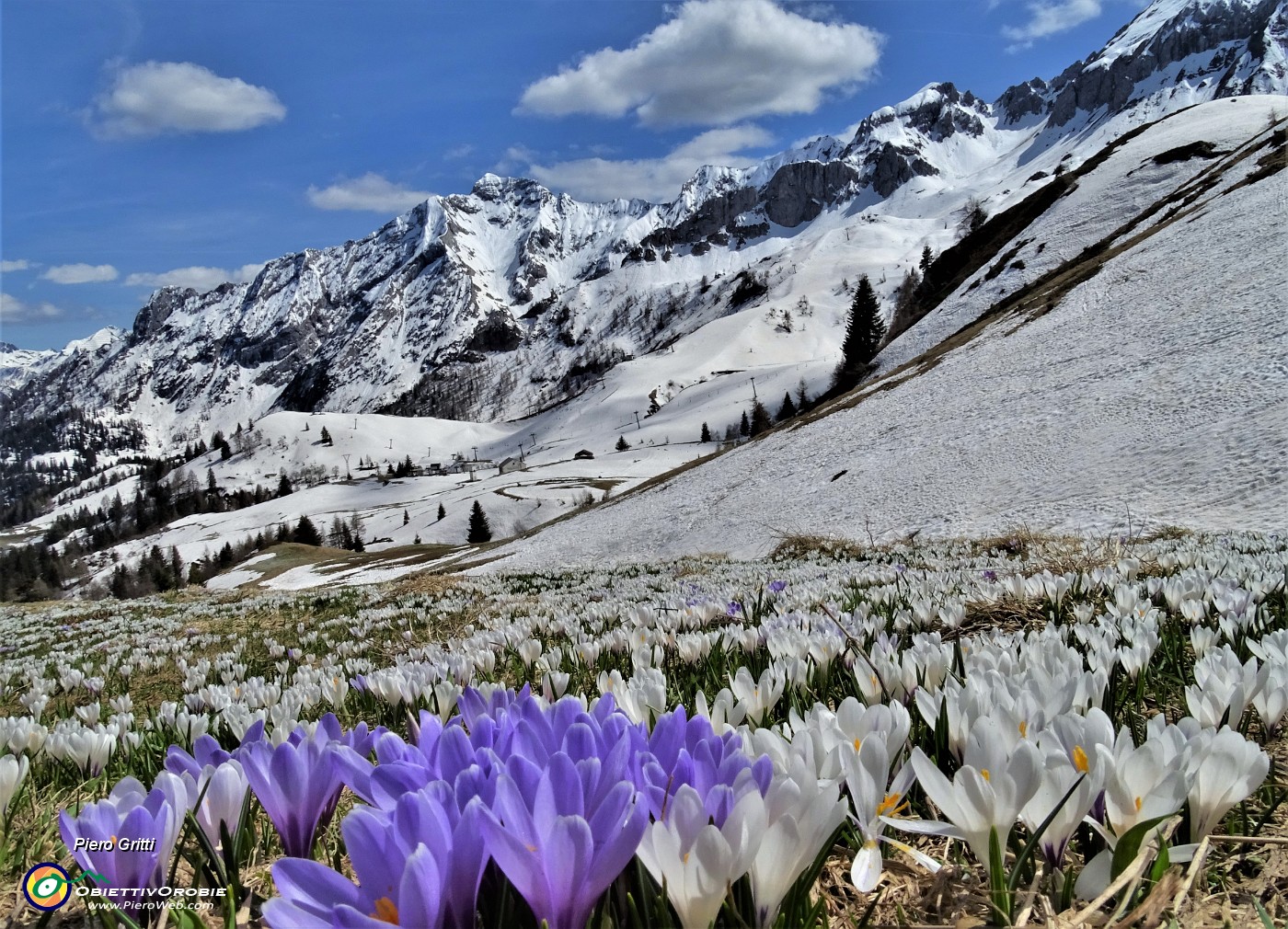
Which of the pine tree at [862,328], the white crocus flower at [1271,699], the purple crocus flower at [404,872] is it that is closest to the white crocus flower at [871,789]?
the purple crocus flower at [404,872]

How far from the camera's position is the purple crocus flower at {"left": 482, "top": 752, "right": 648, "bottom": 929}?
3.02 feet

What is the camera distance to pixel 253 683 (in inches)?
154

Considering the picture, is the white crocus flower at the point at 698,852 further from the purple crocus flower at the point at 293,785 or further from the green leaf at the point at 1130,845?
the purple crocus flower at the point at 293,785

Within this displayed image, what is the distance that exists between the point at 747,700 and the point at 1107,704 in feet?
3.59

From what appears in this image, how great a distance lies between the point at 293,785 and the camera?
1.43 m

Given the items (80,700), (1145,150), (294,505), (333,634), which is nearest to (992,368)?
(333,634)

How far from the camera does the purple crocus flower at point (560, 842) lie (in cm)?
92

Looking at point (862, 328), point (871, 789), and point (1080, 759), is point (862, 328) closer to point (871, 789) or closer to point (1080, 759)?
point (1080, 759)

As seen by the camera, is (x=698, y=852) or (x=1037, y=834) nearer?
(x=698, y=852)

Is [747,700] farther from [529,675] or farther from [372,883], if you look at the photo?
[529,675]

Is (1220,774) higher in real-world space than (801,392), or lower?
lower

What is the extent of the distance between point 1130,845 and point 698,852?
0.67m

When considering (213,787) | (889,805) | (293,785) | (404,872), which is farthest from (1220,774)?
(213,787)

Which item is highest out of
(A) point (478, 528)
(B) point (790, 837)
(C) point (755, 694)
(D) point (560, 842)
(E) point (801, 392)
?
(E) point (801, 392)
